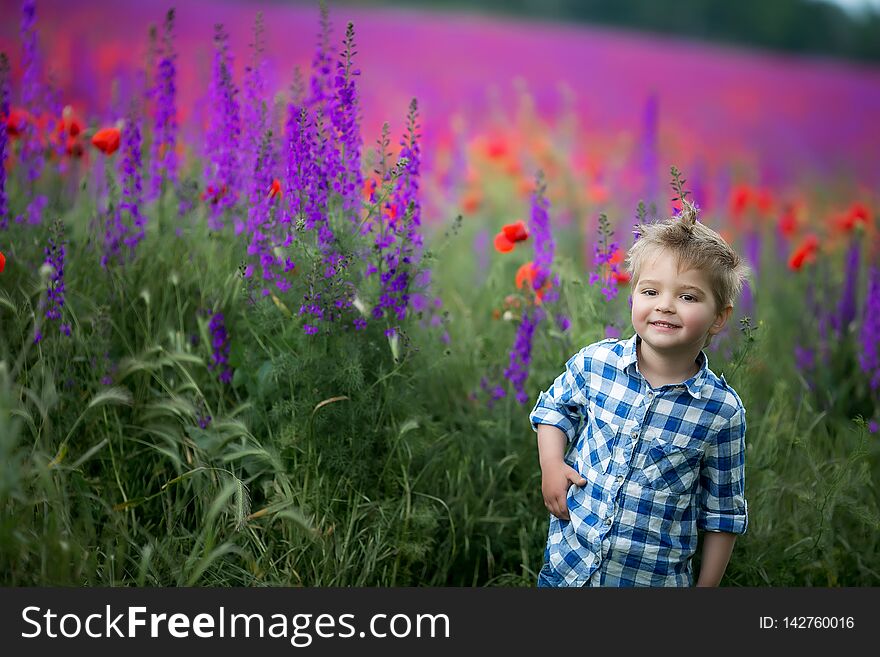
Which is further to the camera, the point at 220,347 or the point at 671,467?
the point at 220,347

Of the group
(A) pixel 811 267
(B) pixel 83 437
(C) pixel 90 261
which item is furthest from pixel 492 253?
(B) pixel 83 437

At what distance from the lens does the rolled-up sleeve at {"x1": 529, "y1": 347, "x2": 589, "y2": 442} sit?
2117 millimetres

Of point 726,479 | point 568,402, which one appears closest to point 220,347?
point 568,402

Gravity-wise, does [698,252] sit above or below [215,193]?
above

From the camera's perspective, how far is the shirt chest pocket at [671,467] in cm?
197

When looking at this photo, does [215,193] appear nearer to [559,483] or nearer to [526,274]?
[526,274]

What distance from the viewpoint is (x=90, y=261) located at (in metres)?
2.81

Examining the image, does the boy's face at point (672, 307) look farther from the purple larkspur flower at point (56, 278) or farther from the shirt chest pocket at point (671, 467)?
the purple larkspur flower at point (56, 278)

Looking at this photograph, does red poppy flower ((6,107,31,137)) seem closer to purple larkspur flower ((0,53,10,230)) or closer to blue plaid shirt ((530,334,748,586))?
purple larkspur flower ((0,53,10,230))

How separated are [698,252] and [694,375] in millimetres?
288

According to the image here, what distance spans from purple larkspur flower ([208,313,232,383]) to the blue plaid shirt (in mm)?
1131

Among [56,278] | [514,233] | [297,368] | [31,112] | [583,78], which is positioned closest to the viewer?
[297,368]

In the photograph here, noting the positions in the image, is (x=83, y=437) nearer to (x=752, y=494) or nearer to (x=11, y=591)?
(x=11, y=591)

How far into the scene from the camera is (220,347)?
2635 millimetres
